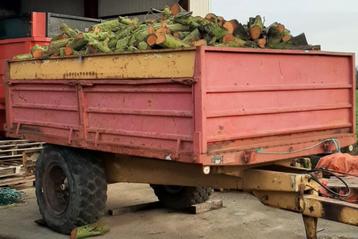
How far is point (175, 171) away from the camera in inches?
208

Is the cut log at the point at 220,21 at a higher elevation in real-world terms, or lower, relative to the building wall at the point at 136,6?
lower

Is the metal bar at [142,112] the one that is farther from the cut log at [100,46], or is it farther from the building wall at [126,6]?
the building wall at [126,6]

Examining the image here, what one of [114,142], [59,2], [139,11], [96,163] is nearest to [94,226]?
[96,163]

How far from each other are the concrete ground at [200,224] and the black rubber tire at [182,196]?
0.45ft

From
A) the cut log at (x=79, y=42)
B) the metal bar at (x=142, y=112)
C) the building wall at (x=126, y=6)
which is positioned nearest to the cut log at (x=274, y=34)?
the metal bar at (x=142, y=112)

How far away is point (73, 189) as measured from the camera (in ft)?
19.5

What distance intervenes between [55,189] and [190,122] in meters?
2.58

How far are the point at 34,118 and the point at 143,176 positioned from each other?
1.67 m

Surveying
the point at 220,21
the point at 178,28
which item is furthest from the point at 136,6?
the point at 220,21

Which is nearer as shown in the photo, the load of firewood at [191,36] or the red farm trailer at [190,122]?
the red farm trailer at [190,122]

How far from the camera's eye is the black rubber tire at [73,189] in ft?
19.4

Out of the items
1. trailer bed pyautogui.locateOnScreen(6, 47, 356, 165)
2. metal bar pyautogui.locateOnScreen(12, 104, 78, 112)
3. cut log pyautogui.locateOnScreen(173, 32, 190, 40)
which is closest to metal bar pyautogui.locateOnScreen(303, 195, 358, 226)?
trailer bed pyautogui.locateOnScreen(6, 47, 356, 165)

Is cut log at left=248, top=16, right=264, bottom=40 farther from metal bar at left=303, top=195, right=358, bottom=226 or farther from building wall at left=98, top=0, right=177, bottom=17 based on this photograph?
building wall at left=98, top=0, right=177, bottom=17

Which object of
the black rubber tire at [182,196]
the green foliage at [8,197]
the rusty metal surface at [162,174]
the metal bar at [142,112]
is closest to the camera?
the metal bar at [142,112]
